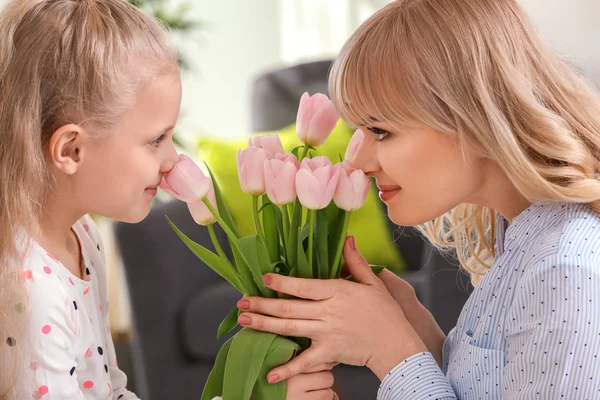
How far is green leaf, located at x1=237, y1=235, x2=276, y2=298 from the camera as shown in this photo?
116 centimetres

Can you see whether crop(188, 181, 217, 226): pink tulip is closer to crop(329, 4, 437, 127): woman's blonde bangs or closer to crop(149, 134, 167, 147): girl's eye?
crop(149, 134, 167, 147): girl's eye

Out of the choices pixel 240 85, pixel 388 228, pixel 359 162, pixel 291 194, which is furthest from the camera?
pixel 240 85

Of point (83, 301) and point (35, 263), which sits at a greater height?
point (35, 263)

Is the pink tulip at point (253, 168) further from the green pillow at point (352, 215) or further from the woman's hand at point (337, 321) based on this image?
the green pillow at point (352, 215)

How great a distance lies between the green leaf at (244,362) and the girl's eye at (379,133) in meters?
0.33

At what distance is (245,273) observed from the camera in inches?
47.8

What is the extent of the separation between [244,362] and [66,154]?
40 centimetres

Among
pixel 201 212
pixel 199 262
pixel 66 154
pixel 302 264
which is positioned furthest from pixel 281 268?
pixel 199 262

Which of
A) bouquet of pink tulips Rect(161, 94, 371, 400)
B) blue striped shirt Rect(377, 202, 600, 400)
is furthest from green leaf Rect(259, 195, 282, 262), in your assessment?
blue striped shirt Rect(377, 202, 600, 400)

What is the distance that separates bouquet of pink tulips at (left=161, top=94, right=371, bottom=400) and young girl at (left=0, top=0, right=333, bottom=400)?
76 millimetres

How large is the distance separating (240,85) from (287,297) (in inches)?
139

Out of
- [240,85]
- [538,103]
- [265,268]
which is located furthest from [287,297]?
[240,85]

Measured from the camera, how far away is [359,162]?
1.24 metres

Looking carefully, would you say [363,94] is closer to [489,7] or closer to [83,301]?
[489,7]
